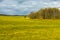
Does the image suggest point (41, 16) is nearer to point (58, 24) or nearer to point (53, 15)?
point (53, 15)

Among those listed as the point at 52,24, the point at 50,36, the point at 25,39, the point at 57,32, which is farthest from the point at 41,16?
the point at 25,39

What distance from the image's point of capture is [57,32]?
19.6 feet

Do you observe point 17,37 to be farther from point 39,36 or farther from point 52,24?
point 52,24

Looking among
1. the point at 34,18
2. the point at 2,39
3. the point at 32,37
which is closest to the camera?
the point at 2,39

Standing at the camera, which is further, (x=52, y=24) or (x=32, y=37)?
(x=52, y=24)

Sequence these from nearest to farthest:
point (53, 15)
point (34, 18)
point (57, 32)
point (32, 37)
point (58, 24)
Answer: point (32, 37) < point (57, 32) < point (58, 24) < point (53, 15) < point (34, 18)

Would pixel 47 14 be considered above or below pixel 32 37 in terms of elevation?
above

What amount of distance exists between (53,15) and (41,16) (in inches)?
21.1

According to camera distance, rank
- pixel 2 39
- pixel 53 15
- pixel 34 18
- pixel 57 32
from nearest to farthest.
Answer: pixel 2 39 < pixel 57 32 < pixel 53 15 < pixel 34 18

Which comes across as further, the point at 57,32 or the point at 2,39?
the point at 57,32

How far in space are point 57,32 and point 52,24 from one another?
131 centimetres

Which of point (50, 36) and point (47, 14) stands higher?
point (47, 14)

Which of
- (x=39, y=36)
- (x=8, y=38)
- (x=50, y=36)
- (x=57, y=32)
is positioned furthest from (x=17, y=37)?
(x=57, y=32)

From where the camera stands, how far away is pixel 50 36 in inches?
212
